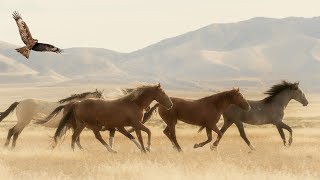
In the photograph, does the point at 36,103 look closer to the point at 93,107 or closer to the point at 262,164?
the point at 93,107

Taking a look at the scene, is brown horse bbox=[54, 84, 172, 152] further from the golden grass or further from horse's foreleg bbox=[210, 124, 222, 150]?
horse's foreleg bbox=[210, 124, 222, 150]

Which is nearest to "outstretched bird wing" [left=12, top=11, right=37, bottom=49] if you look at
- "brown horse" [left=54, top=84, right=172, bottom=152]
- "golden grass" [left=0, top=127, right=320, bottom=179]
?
"golden grass" [left=0, top=127, right=320, bottom=179]

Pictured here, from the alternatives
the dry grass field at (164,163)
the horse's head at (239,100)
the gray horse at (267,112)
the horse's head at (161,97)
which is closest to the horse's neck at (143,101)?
the horse's head at (161,97)

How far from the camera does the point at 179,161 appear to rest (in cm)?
1298

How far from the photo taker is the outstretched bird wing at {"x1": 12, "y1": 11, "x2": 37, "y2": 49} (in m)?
8.21

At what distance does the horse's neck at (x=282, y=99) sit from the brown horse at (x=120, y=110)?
449cm

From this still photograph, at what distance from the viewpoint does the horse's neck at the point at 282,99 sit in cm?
1777

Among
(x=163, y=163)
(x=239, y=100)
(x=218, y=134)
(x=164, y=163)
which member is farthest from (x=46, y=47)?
(x=239, y=100)

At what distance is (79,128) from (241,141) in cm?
653

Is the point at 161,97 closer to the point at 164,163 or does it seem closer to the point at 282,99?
the point at 164,163

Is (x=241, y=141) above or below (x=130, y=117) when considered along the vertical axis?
below

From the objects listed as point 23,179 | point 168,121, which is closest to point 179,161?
point 168,121

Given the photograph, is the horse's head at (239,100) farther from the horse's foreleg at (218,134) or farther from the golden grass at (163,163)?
the golden grass at (163,163)

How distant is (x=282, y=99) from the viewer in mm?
17875
